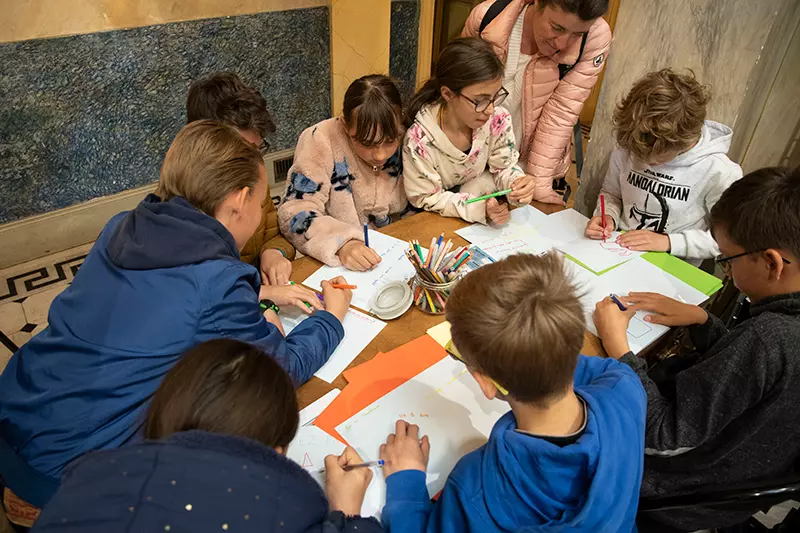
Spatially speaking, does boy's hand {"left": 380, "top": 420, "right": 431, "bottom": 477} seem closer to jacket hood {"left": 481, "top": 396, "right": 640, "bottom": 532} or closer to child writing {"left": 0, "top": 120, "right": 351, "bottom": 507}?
jacket hood {"left": 481, "top": 396, "right": 640, "bottom": 532}

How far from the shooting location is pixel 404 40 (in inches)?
139

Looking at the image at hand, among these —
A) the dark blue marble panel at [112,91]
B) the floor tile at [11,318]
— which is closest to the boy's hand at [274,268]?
the floor tile at [11,318]

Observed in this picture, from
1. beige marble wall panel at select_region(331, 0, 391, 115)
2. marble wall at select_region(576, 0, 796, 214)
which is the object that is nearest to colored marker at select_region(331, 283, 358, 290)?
marble wall at select_region(576, 0, 796, 214)

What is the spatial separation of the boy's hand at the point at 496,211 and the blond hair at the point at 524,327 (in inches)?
32.3

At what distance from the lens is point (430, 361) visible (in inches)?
Answer: 47.3

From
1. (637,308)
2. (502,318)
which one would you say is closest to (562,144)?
(637,308)

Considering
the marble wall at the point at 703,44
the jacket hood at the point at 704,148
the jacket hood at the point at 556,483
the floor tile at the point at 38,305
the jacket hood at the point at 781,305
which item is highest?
the marble wall at the point at 703,44

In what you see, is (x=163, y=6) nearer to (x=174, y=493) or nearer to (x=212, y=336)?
Answer: (x=212, y=336)

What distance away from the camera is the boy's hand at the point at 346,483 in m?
0.89

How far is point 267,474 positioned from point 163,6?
267 cm

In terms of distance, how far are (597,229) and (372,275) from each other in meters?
0.75

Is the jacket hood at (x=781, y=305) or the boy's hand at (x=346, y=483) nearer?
the boy's hand at (x=346, y=483)

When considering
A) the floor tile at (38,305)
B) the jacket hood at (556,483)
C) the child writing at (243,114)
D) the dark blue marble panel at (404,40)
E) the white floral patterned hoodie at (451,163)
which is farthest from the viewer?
the dark blue marble panel at (404,40)

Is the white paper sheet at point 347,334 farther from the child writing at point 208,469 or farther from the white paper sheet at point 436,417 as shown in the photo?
the child writing at point 208,469
